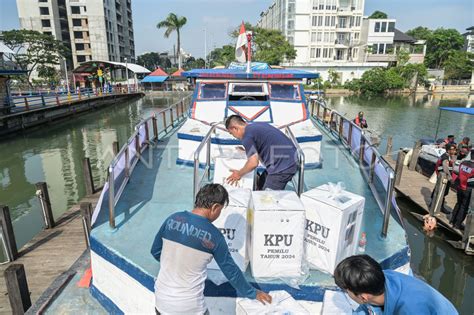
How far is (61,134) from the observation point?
25609 millimetres

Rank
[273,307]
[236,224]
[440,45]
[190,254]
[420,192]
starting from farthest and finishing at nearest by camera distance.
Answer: [440,45] → [420,192] → [236,224] → [273,307] → [190,254]

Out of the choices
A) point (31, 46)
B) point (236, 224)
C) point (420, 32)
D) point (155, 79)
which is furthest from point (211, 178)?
point (420, 32)

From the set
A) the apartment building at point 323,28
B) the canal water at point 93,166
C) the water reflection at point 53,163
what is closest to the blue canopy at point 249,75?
the canal water at point 93,166

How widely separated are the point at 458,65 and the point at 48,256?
84.2 meters

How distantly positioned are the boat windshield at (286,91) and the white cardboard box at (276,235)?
17.7 ft

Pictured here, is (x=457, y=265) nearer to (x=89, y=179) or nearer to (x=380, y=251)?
(x=380, y=251)

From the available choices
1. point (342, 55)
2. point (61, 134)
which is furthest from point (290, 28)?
point (61, 134)

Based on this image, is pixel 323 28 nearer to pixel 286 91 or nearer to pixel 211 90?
pixel 286 91

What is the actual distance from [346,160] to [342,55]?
69450 millimetres

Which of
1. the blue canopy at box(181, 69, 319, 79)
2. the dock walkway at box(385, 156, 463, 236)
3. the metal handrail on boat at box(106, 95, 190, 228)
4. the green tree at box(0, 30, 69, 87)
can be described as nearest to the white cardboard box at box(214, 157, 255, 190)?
the metal handrail on boat at box(106, 95, 190, 228)

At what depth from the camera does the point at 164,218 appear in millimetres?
4742

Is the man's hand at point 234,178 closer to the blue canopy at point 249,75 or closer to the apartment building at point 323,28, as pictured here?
the blue canopy at point 249,75

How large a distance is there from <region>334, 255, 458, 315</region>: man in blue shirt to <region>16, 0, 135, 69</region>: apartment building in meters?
84.9

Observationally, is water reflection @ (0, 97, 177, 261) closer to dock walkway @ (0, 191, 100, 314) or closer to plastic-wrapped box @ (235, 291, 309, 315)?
dock walkway @ (0, 191, 100, 314)
